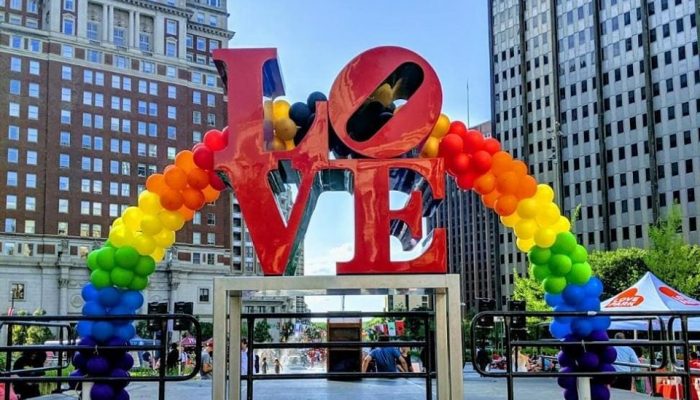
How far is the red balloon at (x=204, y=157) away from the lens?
19.3 feet

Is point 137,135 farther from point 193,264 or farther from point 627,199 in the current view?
point 627,199

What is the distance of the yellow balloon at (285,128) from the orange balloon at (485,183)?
1678 millimetres

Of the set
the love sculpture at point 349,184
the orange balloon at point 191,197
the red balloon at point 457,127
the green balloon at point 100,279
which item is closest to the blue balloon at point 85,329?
the love sculpture at point 349,184

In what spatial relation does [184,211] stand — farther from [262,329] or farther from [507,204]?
[262,329]

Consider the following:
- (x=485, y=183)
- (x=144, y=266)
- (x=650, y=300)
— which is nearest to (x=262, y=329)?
(x=650, y=300)

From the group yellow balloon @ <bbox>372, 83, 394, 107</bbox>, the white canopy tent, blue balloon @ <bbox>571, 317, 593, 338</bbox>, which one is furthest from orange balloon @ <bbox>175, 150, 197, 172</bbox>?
the white canopy tent

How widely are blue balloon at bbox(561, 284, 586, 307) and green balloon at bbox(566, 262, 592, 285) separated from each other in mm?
47

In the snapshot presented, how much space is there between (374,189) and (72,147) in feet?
280

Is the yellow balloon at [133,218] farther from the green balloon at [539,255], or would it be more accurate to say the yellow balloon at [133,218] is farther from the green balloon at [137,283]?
the green balloon at [539,255]

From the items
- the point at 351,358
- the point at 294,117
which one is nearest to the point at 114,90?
the point at 351,358

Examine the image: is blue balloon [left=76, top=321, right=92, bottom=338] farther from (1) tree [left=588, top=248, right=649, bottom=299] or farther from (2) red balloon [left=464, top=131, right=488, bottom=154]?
(1) tree [left=588, top=248, right=649, bottom=299]

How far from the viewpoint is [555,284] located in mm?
6199

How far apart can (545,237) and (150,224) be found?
3521 millimetres

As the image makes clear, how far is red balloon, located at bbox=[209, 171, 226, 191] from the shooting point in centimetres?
598
